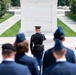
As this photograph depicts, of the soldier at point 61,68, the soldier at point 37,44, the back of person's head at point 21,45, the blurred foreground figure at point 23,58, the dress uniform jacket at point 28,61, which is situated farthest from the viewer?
the soldier at point 37,44

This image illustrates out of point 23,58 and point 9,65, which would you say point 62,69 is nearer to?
point 9,65

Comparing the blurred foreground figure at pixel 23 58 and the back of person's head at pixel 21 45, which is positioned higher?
the back of person's head at pixel 21 45

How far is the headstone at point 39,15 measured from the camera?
63.2ft

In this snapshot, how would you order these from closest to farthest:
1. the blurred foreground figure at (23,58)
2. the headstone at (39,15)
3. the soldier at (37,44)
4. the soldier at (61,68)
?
1. the soldier at (61,68)
2. the blurred foreground figure at (23,58)
3. the soldier at (37,44)
4. the headstone at (39,15)


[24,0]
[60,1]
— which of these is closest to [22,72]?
[24,0]

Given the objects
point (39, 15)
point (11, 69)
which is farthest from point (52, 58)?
point (39, 15)

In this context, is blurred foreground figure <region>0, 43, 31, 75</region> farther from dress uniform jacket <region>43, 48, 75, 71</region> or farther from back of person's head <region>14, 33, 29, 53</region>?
dress uniform jacket <region>43, 48, 75, 71</region>

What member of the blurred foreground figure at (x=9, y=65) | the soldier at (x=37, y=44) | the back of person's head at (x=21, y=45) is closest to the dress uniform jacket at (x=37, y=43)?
the soldier at (x=37, y=44)

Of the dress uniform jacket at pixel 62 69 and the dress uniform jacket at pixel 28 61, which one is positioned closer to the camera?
the dress uniform jacket at pixel 62 69

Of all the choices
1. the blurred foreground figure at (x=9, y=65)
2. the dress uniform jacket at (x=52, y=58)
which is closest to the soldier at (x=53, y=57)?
the dress uniform jacket at (x=52, y=58)

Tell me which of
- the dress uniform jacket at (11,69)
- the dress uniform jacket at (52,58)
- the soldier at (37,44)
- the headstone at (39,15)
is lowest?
the headstone at (39,15)

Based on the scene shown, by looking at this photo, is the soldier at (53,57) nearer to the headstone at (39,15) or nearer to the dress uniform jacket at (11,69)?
the dress uniform jacket at (11,69)

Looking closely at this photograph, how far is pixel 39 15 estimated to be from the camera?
1952 centimetres

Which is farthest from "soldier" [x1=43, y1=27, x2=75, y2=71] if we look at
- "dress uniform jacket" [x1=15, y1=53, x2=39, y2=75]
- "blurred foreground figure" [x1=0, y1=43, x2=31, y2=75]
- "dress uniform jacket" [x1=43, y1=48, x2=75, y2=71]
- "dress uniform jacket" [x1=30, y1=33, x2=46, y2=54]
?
"dress uniform jacket" [x1=30, y1=33, x2=46, y2=54]
